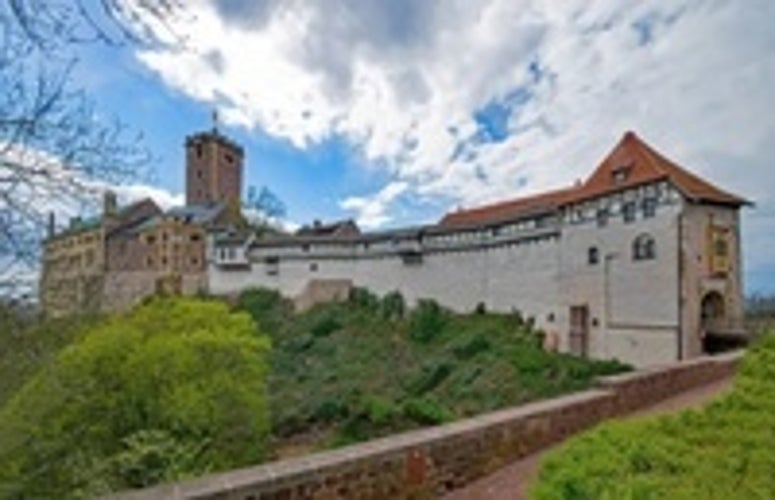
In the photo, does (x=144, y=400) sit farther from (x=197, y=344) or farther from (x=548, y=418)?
(x=548, y=418)

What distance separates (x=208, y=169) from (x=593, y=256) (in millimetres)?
45148

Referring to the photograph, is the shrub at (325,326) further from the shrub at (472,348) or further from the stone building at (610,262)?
the shrub at (472,348)

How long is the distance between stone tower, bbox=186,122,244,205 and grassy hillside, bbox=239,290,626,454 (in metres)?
26.2

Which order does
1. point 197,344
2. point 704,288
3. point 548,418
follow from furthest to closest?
point 704,288 < point 197,344 < point 548,418

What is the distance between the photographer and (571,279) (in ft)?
75.5

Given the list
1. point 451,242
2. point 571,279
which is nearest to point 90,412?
point 571,279

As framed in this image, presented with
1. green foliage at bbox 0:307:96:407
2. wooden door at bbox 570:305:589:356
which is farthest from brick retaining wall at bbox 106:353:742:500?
wooden door at bbox 570:305:589:356

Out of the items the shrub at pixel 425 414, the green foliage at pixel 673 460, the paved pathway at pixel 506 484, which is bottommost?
the shrub at pixel 425 414

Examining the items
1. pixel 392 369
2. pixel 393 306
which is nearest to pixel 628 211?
pixel 392 369

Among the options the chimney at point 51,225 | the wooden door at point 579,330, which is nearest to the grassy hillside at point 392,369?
the wooden door at point 579,330

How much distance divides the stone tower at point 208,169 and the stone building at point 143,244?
8 centimetres

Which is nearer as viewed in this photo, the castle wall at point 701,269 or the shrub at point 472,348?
the castle wall at point 701,269

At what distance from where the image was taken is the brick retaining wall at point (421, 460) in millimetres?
3766

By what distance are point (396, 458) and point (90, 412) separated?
8295 millimetres
